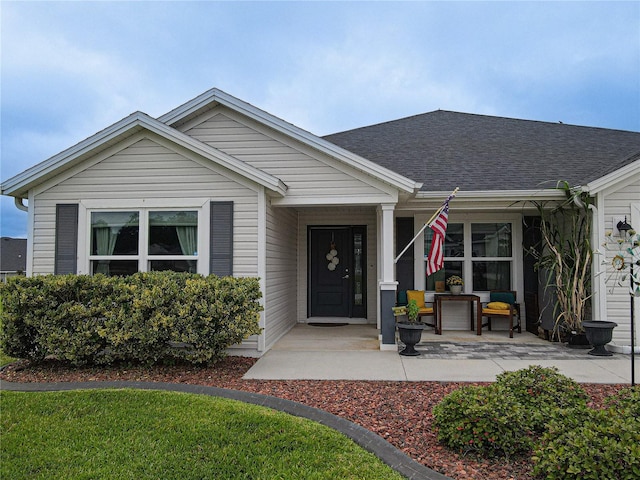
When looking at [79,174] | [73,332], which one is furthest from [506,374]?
[79,174]

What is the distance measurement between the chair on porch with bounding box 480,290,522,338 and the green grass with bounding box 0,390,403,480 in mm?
5553

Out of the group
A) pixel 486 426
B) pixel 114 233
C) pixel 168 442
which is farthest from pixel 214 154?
pixel 486 426

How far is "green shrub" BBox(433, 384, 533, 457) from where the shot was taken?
10.1ft

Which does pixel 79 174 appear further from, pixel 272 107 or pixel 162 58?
pixel 272 107

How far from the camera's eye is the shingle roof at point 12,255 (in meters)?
30.1

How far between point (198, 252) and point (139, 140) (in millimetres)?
2019

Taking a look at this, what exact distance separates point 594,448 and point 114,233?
658cm

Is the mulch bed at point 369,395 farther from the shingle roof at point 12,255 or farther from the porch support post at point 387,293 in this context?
the shingle roof at point 12,255

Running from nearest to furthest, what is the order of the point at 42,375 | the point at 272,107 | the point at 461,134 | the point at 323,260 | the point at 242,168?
the point at 42,375 < the point at 242,168 < the point at 323,260 < the point at 461,134 < the point at 272,107

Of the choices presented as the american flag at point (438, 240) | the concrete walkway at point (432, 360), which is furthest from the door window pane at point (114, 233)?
the american flag at point (438, 240)

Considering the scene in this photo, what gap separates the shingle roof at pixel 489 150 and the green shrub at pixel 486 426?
5.10 metres

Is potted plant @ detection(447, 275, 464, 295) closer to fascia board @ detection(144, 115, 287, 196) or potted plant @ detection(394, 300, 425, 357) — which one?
potted plant @ detection(394, 300, 425, 357)

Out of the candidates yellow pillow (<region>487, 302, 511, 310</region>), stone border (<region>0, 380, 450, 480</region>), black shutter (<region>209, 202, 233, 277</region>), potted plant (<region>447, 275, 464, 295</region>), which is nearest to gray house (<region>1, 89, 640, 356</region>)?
black shutter (<region>209, 202, 233, 277</region>)

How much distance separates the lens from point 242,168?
20.8 feet
